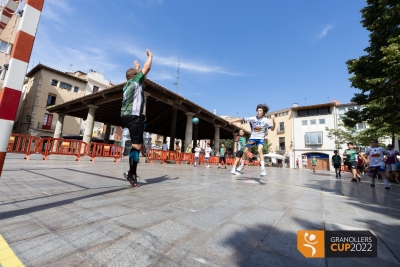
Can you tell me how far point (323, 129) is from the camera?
33844mm

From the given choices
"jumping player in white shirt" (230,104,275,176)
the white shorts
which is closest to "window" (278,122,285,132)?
the white shorts

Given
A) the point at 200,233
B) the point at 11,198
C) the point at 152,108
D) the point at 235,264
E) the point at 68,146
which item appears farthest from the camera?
the point at 152,108

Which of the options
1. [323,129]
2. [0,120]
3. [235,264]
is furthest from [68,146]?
[323,129]

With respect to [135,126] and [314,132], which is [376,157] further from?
[314,132]

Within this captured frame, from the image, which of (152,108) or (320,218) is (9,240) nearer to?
(320,218)

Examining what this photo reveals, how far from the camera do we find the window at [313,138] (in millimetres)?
33938

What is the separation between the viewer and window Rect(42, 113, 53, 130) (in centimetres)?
2545

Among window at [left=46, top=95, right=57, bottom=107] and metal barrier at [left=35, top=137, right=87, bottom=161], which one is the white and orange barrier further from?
window at [left=46, top=95, right=57, bottom=107]

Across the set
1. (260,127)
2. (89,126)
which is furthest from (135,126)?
(89,126)

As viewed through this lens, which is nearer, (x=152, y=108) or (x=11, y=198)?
(x=11, y=198)

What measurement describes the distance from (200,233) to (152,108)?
16.7 meters

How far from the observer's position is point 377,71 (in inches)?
360

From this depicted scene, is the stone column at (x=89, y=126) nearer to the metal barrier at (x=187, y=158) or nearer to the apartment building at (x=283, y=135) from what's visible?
the metal barrier at (x=187, y=158)

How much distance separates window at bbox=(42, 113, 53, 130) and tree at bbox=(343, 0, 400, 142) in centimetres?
3324
